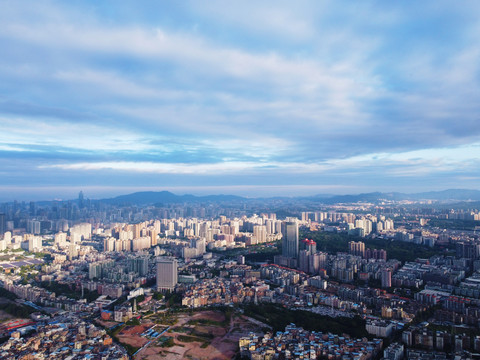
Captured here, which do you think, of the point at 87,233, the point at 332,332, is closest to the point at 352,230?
the point at 332,332

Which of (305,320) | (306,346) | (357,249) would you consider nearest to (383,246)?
(357,249)

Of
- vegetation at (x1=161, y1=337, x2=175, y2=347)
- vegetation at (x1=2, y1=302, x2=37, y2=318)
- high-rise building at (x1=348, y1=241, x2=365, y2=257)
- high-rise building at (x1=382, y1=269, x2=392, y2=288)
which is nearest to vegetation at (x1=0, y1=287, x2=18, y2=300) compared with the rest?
vegetation at (x1=2, y1=302, x2=37, y2=318)

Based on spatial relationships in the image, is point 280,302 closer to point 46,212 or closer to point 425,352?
point 425,352

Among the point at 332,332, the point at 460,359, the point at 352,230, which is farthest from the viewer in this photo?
the point at 352,230

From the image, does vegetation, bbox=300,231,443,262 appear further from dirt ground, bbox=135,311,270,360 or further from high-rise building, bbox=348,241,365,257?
dirt ground, bbox=135,311,270,360

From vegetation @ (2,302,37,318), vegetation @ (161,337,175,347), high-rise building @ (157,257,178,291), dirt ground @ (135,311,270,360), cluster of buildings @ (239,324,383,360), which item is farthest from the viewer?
high-rise building @ (157,257,178,291)

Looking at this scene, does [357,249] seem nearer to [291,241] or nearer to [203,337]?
[291,241]
